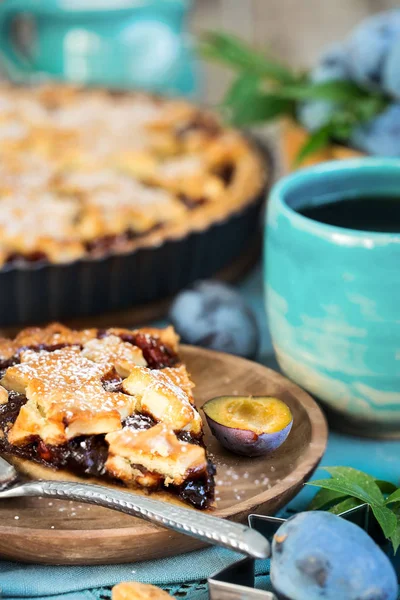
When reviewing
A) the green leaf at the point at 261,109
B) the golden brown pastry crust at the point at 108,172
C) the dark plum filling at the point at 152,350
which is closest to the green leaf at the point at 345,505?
the dark plum filling at the point at 152,350

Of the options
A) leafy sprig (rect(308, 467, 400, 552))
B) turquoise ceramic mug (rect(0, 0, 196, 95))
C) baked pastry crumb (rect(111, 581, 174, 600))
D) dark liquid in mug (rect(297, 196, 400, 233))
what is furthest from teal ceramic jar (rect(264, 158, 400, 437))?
turquoise ceramic mug (rect(0, 0, 196, 95))

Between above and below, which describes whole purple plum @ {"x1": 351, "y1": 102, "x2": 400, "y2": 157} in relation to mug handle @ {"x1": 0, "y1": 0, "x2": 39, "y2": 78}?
above

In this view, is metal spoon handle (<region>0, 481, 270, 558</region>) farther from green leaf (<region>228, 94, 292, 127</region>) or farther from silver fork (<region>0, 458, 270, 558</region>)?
green leaf (<region>228, 94, 292, 127</region>)

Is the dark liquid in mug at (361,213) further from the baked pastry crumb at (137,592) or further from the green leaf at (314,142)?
the baked pastry crumb at (137,592)

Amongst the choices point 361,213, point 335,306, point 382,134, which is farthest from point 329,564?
point 382,134

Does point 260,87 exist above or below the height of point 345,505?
above

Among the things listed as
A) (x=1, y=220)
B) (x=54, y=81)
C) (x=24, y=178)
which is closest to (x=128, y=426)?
(x=1, y=220)

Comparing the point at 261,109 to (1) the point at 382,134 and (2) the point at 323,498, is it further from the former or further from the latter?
(2) the point at 323,498
